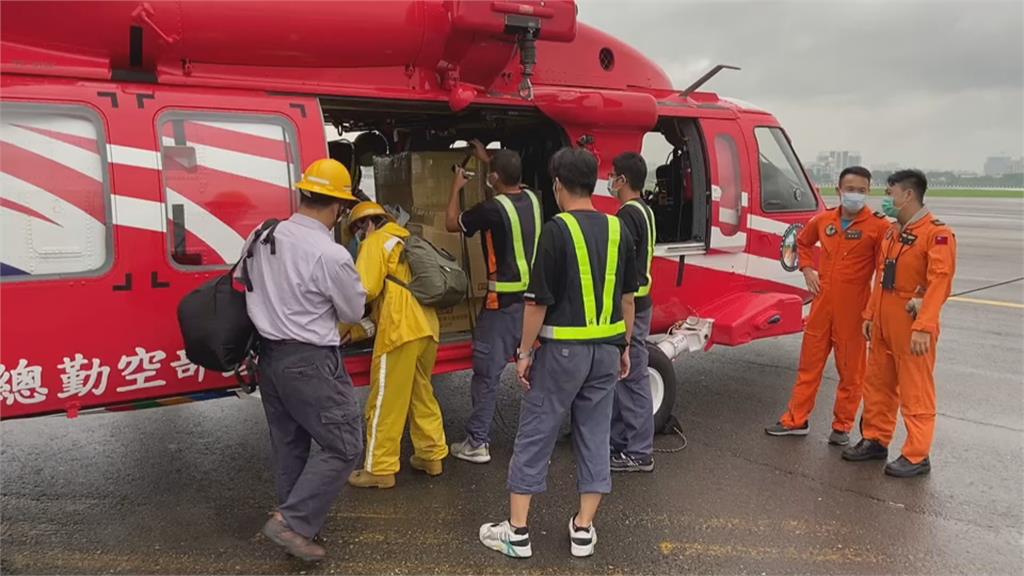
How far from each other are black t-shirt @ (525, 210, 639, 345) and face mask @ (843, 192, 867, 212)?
2154mm

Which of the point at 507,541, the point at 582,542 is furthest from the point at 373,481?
the point at 582,542

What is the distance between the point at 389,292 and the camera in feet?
13.4

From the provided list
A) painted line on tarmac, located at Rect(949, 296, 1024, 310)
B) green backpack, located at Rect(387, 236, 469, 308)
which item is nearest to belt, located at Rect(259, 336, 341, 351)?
green backpack, located at Rect(387, 236, 469, 308)

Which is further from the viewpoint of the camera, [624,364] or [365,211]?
[365,211]

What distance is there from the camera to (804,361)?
5.08 meters

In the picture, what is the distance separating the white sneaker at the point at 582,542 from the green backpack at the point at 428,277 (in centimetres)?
140

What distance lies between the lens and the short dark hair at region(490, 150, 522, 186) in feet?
14.3

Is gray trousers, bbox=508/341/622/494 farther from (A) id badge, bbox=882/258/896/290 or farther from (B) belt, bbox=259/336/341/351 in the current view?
(A) id badge, bbox=882/258/896/290

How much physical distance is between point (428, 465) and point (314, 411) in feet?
4.22

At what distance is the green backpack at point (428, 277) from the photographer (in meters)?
4.08

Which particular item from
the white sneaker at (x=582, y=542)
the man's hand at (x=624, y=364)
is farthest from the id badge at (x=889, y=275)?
the white sneaker at (x=582, y=542)

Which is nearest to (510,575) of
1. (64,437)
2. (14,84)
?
(14,84)

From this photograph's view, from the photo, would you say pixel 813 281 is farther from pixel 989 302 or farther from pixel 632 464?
pixel 989 302

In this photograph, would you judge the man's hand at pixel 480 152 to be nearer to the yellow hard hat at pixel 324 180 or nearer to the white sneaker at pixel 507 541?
the yellow hard hat at pixel 324 180
